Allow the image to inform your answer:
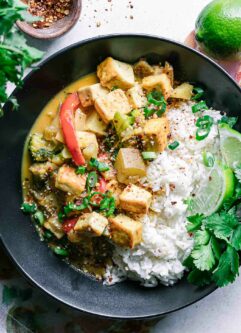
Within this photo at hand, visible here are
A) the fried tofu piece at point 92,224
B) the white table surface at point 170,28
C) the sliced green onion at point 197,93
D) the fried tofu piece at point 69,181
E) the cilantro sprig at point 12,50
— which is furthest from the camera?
the white table surface at point 170,28

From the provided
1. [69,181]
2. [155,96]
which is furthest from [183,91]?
[69,181]

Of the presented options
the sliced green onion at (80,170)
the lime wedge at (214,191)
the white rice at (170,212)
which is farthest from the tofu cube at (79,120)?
the lime wedge at (214,191)

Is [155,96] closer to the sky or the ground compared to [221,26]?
closer to the ground

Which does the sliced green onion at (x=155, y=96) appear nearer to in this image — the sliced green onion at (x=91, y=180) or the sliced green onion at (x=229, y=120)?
the sliced green onion at (x=229, y=120)

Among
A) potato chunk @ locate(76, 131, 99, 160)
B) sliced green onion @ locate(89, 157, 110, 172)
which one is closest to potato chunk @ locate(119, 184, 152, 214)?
sliced green onion @ locate(89, 157, 110, 172)

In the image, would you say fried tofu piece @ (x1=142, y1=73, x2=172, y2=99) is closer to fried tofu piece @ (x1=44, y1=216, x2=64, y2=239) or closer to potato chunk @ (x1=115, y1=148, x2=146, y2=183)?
potato chunk @ (x1=115, y1=148, x2=146, y2=183)

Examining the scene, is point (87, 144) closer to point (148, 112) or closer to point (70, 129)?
point (70, 129)
